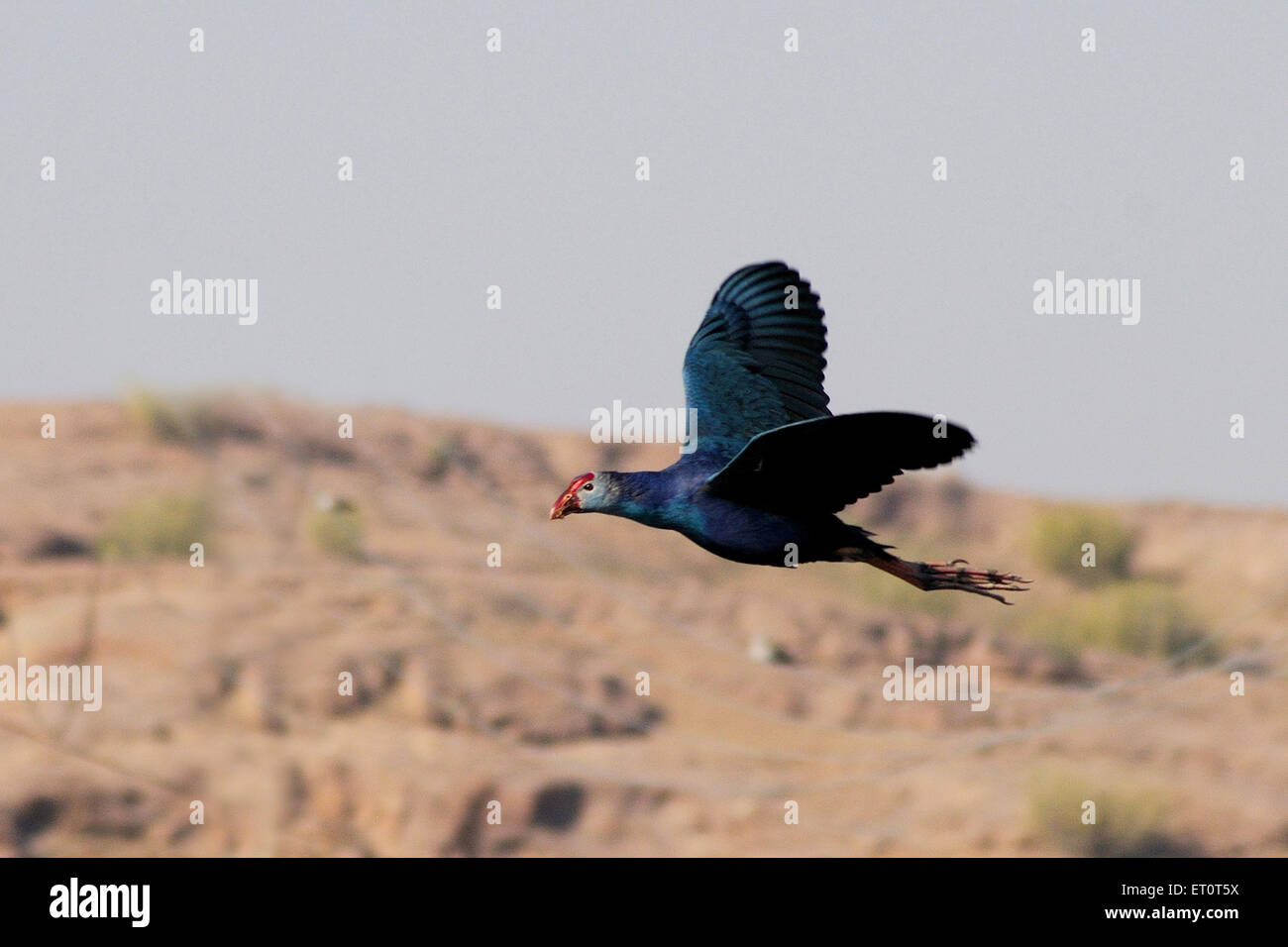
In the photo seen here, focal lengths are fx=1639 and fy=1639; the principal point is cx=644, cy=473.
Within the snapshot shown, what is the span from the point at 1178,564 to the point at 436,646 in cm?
2049

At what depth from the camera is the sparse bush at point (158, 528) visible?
36062 millimetres

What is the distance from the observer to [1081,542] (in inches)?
1639

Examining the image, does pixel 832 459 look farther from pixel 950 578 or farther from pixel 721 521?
pixel 950 578

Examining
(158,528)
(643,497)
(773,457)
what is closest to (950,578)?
(773,457)

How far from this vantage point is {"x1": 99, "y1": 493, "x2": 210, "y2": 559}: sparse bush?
118 feet

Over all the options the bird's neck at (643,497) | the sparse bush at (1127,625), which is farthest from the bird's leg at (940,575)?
the sparse bush at (1127,625)

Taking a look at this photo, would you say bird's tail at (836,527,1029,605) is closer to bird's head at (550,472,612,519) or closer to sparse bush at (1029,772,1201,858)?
bird's head at (550,472,612,519)

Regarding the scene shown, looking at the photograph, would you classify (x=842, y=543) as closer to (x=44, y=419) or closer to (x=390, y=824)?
(x=390, y=824)

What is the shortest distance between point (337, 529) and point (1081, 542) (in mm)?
18584

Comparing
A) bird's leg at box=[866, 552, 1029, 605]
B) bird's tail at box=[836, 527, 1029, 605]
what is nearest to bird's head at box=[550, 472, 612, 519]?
bird's tail at box=[836, 527, 1029, 605]
